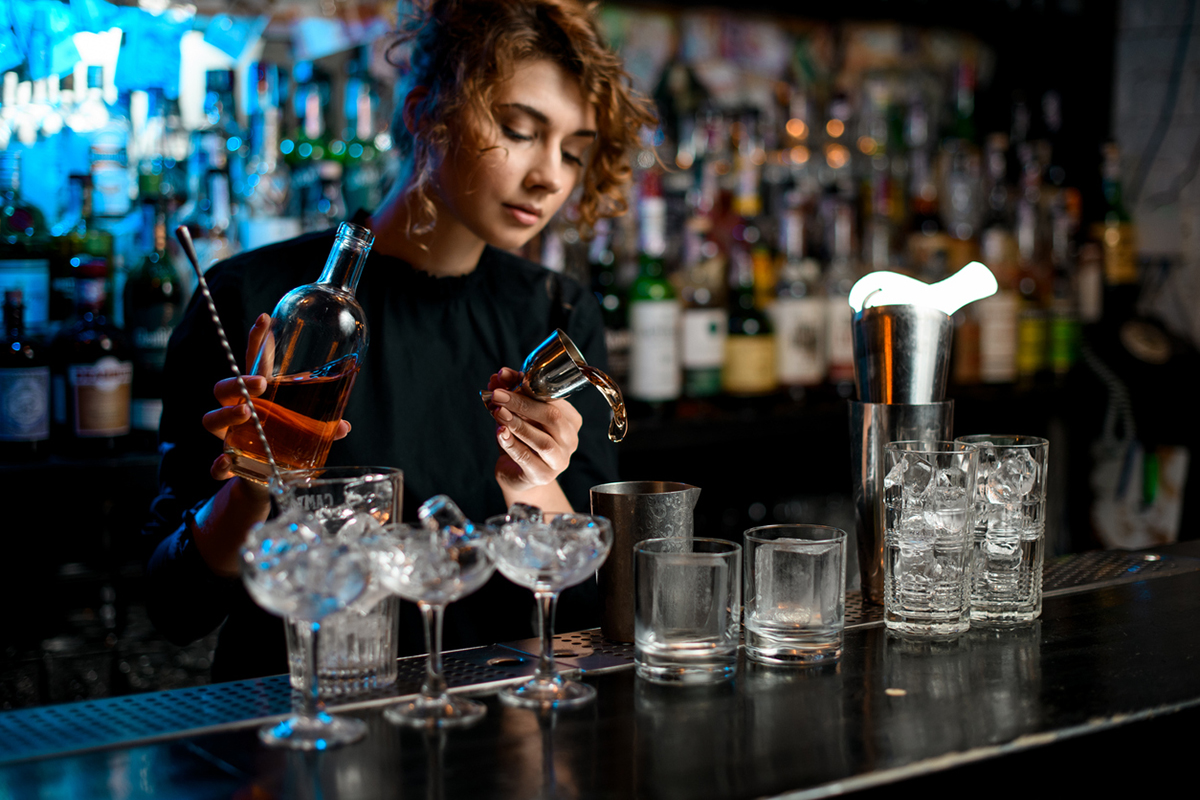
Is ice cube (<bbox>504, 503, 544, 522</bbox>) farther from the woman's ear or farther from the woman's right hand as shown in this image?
the woman's ear

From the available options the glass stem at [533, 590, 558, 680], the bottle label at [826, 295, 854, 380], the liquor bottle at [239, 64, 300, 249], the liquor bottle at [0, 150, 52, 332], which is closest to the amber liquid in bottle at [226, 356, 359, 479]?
the glass stem at [533, 590, 558, 680]

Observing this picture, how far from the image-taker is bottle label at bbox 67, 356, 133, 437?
1774 millimetres

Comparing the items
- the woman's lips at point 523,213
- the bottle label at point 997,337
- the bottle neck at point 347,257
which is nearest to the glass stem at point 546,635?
the bottle neck at point 347,257

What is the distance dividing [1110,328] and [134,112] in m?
2.31

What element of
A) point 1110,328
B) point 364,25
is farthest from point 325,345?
point 1110,328

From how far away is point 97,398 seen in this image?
69.9 inches

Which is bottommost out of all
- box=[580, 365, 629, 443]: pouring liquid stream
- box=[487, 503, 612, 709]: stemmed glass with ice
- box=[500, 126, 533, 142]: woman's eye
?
box=[487, 503, 612, 709]: stemmed glass with ice

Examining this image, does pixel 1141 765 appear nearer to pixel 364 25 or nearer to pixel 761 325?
pixel 761 325

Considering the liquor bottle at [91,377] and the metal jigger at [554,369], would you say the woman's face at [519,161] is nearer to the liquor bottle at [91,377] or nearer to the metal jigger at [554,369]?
the metal jigger at [554,369]

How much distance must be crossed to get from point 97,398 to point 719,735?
1.28 metres

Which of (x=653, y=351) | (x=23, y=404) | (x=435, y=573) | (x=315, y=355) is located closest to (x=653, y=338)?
(x=653, y=351)

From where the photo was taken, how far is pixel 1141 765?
93 centimetres

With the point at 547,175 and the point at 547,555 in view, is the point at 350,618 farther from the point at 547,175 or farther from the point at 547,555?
the point at 547,175

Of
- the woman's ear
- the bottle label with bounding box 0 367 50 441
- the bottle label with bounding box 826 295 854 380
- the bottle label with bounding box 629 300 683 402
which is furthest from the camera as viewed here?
the bottle label with bounding box 826 295 854 380
